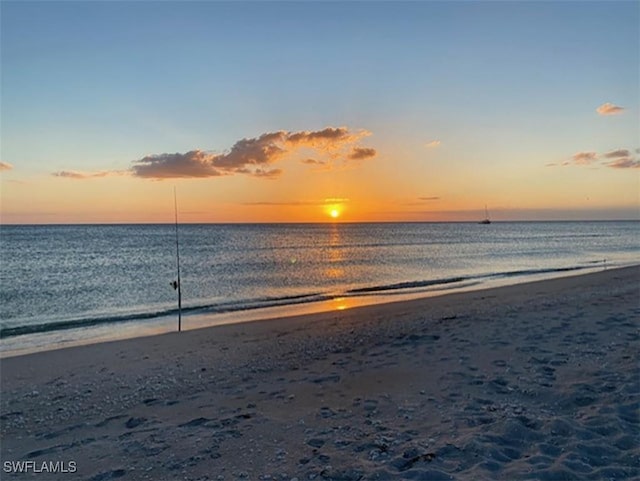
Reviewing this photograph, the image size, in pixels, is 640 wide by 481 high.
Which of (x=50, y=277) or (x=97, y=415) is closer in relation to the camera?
(x=97, y=415)

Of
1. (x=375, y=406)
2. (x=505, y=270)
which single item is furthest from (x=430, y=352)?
(x=505, y=270)

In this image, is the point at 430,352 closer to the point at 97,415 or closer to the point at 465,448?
the point at 465,448

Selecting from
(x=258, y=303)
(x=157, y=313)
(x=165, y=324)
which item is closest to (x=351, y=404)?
(x=165, y=324)

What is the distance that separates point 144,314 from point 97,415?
10.5m

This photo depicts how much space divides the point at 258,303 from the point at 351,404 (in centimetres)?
1338

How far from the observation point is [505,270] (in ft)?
96.7

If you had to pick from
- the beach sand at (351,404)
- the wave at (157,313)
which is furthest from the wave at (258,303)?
the beach sand at (351,404)

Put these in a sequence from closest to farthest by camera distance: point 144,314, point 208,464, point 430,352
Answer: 1. point 208,464
2. point 430,352
3. point 144,314

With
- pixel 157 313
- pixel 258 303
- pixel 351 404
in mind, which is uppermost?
pixel 351 404

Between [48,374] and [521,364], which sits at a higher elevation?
[521,364]

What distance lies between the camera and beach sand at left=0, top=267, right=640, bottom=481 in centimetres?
410

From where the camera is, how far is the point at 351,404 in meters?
5.67

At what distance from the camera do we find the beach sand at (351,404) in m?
4.10

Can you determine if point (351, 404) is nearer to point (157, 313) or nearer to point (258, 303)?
point (157, 313)
